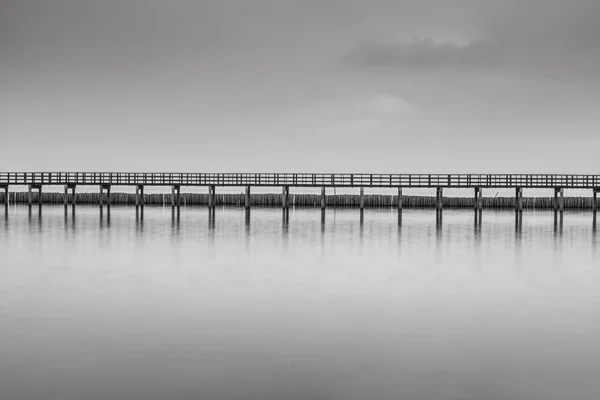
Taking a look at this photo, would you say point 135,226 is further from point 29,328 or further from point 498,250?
point 29,328

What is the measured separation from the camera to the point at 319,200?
188 feet

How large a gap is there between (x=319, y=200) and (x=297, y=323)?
4757cm

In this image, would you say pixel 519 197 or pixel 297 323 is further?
pixel 519 197

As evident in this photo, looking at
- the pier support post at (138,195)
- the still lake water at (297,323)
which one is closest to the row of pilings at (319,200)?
the pier support post at (138,195)

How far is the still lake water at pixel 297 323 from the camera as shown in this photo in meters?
6.74

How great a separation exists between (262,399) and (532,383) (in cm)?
307

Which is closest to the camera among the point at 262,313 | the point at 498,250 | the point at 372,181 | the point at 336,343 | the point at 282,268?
the point at 336,343

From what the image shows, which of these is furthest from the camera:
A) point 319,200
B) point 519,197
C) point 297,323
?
point 319,200

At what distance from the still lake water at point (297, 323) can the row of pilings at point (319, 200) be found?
118 ft

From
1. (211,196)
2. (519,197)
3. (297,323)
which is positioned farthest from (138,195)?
(297,323)

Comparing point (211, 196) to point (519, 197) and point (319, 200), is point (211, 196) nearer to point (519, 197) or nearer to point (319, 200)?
point (319, 200)

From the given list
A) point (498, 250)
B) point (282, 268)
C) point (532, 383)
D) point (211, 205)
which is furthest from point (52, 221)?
point (532, 383)

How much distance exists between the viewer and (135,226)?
30297 millimetres

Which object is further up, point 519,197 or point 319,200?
point 519,197
